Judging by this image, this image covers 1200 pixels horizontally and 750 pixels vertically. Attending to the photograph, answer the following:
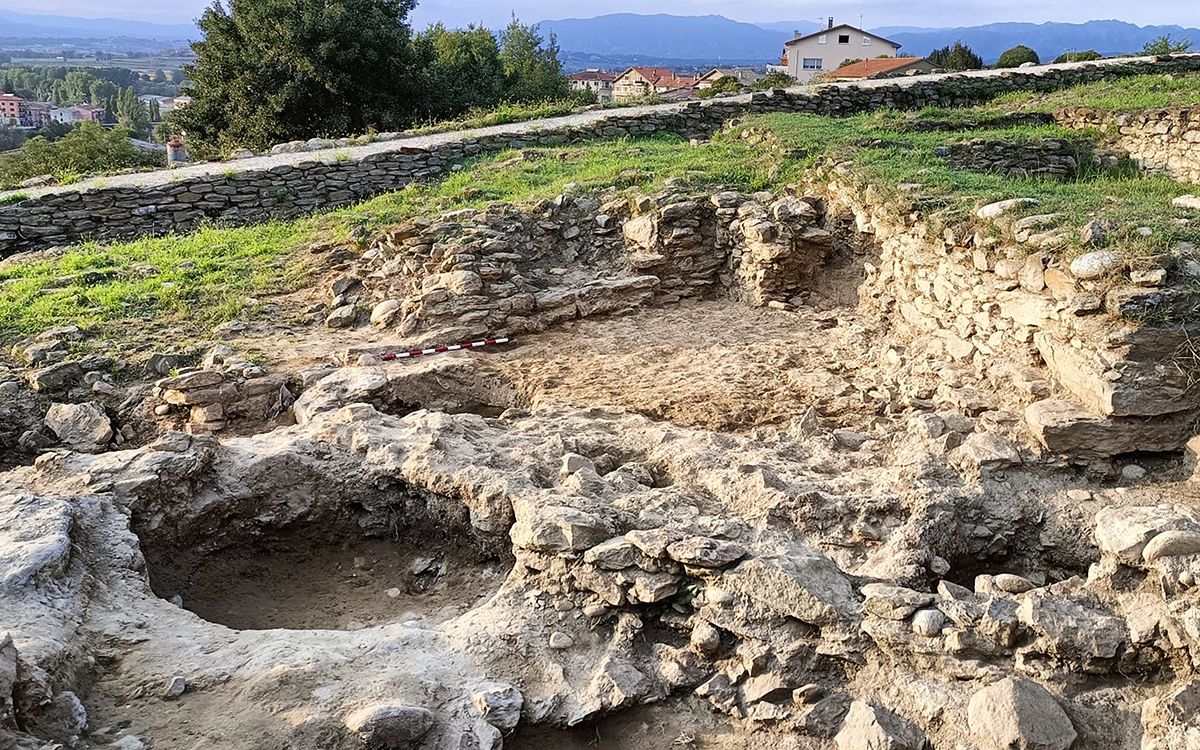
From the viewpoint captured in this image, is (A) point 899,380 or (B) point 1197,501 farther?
(A) point 899,380

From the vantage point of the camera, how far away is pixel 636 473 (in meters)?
6.10

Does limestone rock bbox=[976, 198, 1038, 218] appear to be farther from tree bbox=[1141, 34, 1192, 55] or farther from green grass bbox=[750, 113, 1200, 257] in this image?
tree bbox=[1141, 34, 1192, 55]

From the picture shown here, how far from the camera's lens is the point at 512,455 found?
249 inches

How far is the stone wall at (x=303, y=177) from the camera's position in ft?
42.9

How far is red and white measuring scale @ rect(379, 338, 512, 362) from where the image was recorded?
851cm

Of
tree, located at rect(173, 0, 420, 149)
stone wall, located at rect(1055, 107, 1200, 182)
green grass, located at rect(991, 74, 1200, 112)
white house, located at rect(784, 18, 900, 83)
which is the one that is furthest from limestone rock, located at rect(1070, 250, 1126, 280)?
white house, located at rect(784, 18, 900, 83)

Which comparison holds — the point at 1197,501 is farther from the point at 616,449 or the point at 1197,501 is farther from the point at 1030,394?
the point at 616,449

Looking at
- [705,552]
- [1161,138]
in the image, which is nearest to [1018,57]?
[1161,138]

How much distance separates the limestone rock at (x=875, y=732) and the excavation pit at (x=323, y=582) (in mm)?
2275

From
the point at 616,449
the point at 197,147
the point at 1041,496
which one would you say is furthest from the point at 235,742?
the point at 197,147

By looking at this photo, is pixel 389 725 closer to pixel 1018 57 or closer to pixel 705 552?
pixel 705 552

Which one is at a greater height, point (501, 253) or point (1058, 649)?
point (501, 253)

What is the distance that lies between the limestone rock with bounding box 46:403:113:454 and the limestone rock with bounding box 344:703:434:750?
16.2 feet

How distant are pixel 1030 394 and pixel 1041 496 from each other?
98 cm
